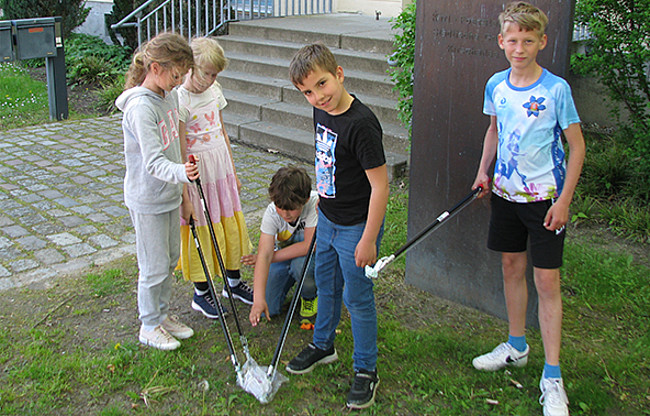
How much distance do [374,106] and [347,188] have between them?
14.8 ft

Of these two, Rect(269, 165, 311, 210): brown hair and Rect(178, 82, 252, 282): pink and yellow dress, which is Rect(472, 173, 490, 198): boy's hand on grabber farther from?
Rect(178, 82, 252, 282): pink and yellow dress

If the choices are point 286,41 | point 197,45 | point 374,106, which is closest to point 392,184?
point 374,106

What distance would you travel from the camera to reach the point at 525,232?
3197mm

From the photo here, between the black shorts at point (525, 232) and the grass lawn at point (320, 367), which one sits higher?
the black shorts at point (525, 232)

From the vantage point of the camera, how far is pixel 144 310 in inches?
139

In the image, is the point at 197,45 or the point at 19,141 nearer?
the point at 197,45

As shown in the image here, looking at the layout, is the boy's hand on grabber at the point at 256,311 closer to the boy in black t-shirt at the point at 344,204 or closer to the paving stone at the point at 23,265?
the boy in black t-shirt at the point at 344,204

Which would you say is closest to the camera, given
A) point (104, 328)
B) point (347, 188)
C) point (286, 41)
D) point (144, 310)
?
point (347, 188)

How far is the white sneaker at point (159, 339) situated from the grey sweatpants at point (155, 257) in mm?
28

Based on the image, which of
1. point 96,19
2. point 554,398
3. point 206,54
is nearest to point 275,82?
point 206,54

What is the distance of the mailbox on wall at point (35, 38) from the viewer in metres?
8.52

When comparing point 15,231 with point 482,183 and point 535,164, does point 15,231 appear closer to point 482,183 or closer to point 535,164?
point 482,183

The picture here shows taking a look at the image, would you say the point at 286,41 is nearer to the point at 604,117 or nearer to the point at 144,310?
the point at 604,117

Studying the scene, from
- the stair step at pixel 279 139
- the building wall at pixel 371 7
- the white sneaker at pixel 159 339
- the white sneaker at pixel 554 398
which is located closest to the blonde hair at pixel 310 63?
the white sneaker at pixel 159 339
